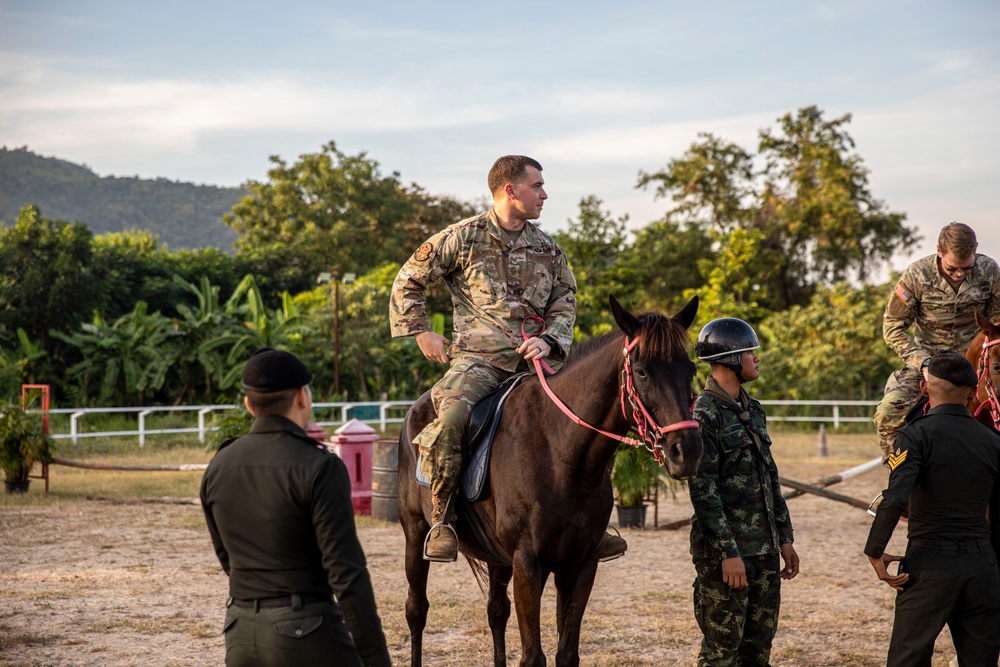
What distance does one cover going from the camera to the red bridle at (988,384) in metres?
5.52

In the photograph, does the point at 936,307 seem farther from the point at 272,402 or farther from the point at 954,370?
the point at 272,402

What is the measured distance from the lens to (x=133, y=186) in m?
144

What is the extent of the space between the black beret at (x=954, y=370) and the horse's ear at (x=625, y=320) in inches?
55.3

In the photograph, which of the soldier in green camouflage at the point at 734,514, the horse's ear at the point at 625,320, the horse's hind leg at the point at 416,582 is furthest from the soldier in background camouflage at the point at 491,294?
the soldier in green camouflage at the point at 734,514

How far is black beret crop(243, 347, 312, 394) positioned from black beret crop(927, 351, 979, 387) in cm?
291

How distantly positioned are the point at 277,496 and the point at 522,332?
103 inches

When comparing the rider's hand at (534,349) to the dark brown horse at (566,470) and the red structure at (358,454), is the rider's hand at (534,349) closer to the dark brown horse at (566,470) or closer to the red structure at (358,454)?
the dark brown horse at (566,470)

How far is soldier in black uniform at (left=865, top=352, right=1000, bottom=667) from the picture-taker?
4.31 meters

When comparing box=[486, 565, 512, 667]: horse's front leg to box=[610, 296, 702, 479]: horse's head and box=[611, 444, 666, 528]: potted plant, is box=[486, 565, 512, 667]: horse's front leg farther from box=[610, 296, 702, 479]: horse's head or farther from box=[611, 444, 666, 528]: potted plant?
box=[611, 444, 666, 528]: potted plant

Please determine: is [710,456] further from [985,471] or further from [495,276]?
[495,276]

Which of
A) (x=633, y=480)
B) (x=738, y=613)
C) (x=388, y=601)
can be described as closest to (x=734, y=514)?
(x=738, y=613)

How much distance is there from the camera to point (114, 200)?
140 m

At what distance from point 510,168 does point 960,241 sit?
308 cm

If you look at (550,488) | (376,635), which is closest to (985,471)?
(550,488)
